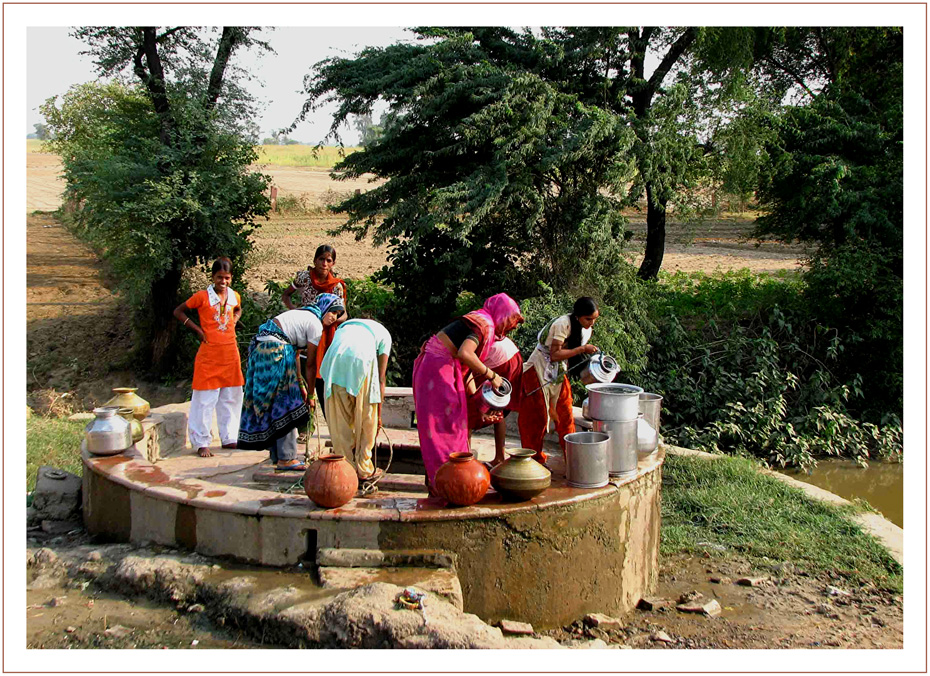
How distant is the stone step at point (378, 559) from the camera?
4.79m

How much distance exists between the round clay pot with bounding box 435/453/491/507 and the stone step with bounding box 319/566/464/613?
430 mm

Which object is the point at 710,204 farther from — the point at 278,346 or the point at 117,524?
the point at 117,524

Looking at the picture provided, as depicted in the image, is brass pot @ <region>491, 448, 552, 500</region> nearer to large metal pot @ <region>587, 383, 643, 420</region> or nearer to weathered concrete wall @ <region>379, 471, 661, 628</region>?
weathered concrete wall @ <region>379, 471, 661, 628</region>

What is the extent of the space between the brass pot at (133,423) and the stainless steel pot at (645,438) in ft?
12.3

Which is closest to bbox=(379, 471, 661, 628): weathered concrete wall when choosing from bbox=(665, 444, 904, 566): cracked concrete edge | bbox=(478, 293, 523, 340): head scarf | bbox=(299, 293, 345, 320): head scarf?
bbox=(478, 293, 523, 340): head scarf

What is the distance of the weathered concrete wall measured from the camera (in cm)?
486

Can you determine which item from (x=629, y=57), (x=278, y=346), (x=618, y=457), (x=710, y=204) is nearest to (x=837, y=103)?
(x=710, y=204)

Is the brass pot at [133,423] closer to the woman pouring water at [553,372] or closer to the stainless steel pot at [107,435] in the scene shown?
A: the stainless steel pot at [107,435]

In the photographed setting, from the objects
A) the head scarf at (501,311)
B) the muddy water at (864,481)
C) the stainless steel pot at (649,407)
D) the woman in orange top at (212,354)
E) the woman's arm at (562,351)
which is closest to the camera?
the head scarf at (501,311)

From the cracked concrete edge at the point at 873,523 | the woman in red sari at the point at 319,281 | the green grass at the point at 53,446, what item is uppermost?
the woman in red sari at the point at 319,281

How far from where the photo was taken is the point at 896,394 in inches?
467

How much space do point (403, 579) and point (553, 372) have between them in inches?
76.3

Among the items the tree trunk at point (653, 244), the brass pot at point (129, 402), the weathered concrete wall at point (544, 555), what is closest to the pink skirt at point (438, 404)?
the weathered concrete wall at point (544, 555)

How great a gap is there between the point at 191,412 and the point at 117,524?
1.21 metres
